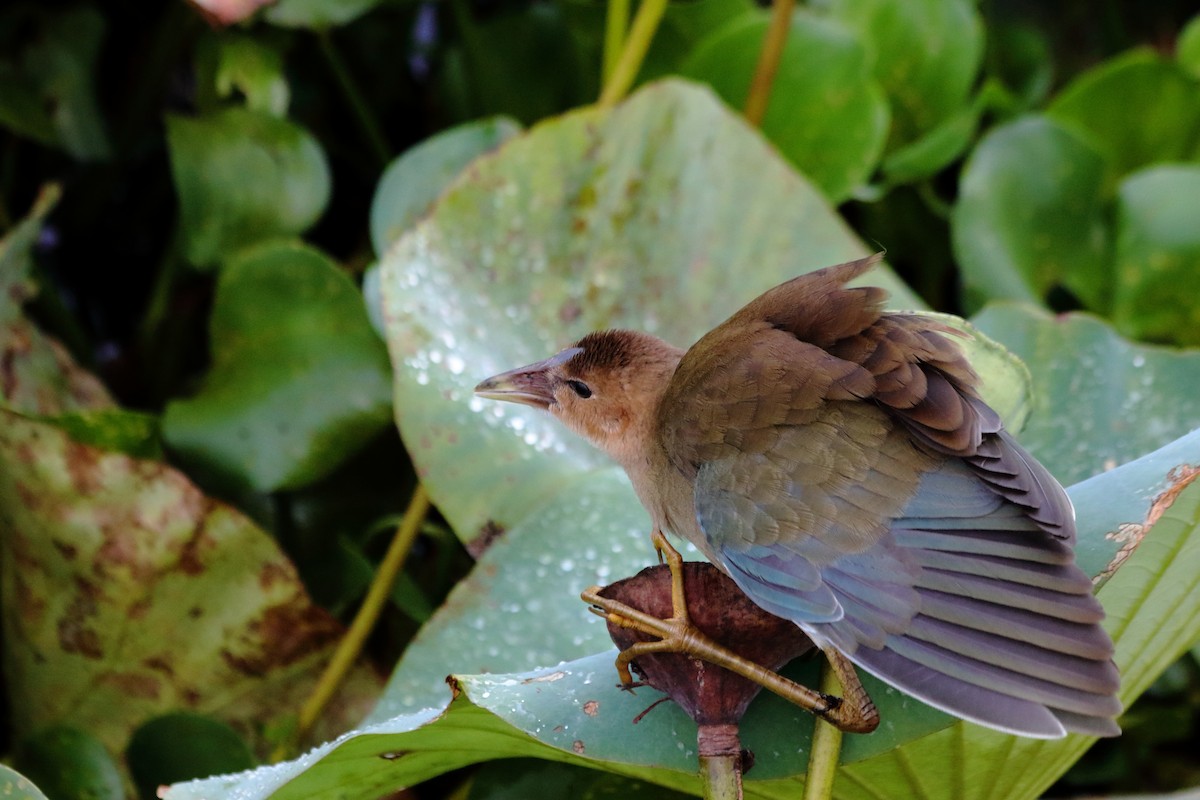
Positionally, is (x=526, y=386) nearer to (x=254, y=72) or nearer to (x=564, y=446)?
(x=564, y=446)

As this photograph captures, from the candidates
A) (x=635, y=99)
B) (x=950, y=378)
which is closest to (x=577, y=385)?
(x=950, y=378)

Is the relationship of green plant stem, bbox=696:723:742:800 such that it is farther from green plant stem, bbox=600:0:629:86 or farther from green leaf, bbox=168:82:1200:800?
green plant stem, bbox=600:0:629:86

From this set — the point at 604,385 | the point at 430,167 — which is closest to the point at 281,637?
the point at 604,385

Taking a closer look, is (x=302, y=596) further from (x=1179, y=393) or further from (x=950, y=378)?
(x=1179, y=393)

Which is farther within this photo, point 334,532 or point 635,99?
point 334,532

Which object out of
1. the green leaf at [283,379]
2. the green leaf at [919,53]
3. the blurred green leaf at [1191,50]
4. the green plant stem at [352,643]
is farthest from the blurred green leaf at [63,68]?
the blurred green leaf at [1191,50]

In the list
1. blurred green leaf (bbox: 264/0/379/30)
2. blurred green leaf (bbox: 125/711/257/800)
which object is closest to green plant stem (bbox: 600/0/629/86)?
blurred green leaf (bbox: 264/0/379/30)
